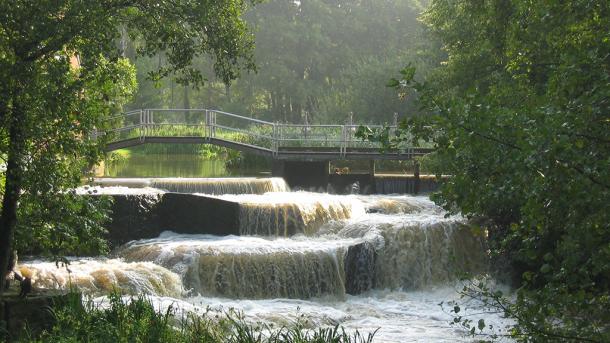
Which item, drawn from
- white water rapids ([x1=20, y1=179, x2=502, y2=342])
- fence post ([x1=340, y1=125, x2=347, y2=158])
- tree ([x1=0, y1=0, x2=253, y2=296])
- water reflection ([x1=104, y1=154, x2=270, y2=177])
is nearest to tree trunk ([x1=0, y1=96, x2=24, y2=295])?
tree ([x1=0, y1=0, x2=253, y2=296])

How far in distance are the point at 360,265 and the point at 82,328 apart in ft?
29.7

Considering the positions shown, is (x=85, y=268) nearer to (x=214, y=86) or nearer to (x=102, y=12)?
(x=102, y=12)

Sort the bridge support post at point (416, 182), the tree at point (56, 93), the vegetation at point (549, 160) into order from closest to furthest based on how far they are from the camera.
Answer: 1. the vegetation at point (549, 160)
2. the tree at point (56, 93)
3. the bridge support post at point (416, 182)

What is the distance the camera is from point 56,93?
834 cm

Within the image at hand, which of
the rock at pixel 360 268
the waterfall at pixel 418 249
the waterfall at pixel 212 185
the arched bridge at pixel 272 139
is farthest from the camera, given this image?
the arched bridge at pixel 272 139

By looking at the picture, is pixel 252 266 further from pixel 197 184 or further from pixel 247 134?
pixel 247 134

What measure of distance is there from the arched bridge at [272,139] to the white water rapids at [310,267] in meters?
4.72

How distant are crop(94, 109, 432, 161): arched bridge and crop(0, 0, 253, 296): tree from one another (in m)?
16.0

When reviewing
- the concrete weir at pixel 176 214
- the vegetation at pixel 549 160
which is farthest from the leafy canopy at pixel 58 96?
the concrete weir at pixel 176 214

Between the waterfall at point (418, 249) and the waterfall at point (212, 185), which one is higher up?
the waterfall at point (212, 185)

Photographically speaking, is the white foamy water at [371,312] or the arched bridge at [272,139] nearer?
the white foamy water at [371,312]

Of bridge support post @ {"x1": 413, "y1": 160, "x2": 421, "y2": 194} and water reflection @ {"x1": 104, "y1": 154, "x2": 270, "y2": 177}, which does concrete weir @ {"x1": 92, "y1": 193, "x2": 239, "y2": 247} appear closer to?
water reflection @ {"x1": 104, "y1": 154, "x2": 270, "y2": 177}

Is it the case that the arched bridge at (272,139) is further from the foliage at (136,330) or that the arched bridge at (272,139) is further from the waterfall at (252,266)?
the foliage at (136,330)

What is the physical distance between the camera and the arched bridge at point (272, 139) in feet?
84.7
